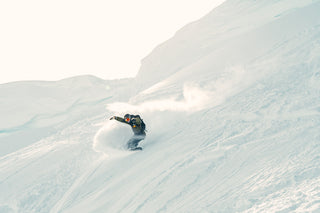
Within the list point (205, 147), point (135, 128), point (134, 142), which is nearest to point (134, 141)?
point (134, 142)

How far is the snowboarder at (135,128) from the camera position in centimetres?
804

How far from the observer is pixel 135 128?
27.0ft

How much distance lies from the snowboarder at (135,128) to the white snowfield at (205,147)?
391 mm

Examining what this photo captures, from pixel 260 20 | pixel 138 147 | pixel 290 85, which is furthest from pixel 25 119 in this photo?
pixel 260 20

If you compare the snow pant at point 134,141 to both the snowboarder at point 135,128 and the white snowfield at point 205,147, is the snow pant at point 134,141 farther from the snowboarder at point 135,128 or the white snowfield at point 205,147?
the white snowfield at point 205,147

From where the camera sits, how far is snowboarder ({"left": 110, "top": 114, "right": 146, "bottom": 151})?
8.04m

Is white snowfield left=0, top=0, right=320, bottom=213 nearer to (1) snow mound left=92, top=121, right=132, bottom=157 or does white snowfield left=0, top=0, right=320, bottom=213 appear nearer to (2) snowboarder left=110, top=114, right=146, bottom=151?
(1) snow mound left=92, top=121, right=132, bottom=157

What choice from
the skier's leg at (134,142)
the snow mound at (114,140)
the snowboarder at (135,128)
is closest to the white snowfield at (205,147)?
the snow mound at (114,140)

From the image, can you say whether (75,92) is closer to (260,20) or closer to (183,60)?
(183,60)

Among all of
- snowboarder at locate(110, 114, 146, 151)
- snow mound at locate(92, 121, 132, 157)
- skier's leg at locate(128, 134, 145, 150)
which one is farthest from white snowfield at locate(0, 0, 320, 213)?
snowboarder at locate(110, 114, 146, 151)

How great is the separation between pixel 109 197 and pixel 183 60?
65.3 ft

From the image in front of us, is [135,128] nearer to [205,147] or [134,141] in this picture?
[134,141]

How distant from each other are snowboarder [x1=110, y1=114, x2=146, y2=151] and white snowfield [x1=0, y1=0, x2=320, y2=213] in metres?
0.39

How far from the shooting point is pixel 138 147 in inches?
346
